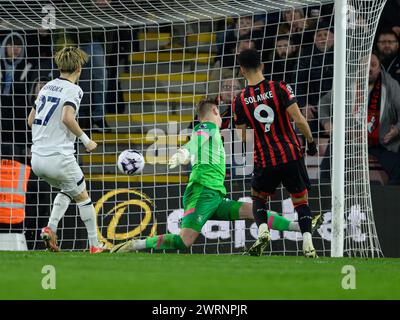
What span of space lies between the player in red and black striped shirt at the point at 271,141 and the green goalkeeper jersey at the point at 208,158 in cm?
57

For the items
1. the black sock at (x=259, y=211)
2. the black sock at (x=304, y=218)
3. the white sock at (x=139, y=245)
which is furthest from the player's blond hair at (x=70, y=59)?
the black sock at (x=304, y=218)

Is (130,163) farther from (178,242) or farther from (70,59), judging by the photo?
(70,59)

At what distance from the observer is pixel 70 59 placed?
1081 centimetres

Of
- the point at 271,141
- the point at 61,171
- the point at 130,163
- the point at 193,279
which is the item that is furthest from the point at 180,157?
the point at 193,279

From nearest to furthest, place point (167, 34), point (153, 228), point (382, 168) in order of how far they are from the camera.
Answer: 1. point (153, 228)
2. point (382, 168)
3. point (167, 34)

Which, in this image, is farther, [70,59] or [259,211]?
[70,59]

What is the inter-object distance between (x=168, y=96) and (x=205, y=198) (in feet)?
12.5

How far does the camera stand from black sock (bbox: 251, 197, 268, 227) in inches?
408

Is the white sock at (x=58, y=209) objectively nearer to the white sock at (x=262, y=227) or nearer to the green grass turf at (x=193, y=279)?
the green grass turf at (x=193, y=279)

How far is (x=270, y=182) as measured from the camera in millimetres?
10367

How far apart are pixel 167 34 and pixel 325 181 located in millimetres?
Result: 3511

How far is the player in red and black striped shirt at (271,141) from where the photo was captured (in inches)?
401
